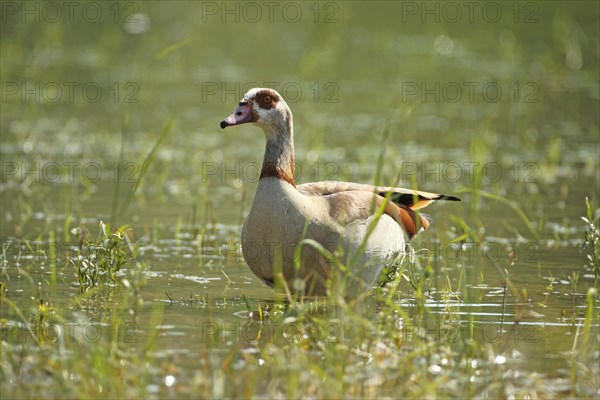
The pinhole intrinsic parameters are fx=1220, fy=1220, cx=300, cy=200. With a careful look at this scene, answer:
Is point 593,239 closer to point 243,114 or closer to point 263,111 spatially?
point 263,111

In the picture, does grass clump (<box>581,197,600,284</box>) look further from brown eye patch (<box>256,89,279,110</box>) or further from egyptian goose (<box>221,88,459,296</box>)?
Result: brown eye patch (<box>256,89,279,110</box>)

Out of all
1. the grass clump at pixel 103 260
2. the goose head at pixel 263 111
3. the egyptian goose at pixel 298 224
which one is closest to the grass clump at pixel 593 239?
the egyptian goose at pixel 298 224

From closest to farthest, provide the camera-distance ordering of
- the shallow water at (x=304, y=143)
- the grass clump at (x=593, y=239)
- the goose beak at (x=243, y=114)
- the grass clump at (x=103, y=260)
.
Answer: the grass clump at (x=103, y=260)
the shallow water at (x=304, y=143)
the grass clump at (x=593, y=239)
the goose beak at (x=243, y=114)

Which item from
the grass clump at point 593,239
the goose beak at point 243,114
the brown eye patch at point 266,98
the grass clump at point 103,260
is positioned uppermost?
the brown eye patch at point 266,98

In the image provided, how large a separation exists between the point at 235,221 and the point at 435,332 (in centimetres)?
434

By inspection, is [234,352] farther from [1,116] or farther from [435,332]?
[1,116]

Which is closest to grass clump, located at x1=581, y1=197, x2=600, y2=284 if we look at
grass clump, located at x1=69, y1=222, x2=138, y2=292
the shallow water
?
the shallow water

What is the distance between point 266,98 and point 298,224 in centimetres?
108

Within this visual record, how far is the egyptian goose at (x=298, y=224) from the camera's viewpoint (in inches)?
328

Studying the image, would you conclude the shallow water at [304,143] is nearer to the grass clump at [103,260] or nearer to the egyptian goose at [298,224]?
the grass clump at [103,260]

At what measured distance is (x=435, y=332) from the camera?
25.4 ft

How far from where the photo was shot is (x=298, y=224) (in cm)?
835

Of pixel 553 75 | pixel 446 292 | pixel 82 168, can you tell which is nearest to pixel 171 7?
pixel 553 75

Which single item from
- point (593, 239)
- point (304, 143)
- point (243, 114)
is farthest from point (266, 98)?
point (304, 143)
